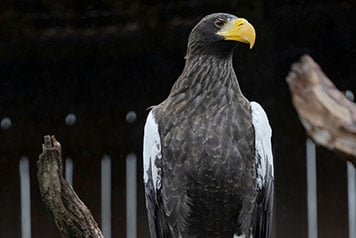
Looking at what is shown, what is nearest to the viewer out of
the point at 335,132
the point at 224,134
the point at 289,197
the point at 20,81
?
the point at 335,132

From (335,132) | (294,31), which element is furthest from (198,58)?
(294,31)

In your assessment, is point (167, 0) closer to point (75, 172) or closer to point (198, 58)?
point (75, 172)

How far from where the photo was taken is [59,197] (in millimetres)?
3309

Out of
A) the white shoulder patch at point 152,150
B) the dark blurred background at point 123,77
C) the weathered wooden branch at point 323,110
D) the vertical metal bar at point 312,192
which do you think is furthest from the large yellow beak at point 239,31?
the vertical metal bar at point 312,192

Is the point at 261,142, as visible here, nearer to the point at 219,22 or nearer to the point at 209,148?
the point at 209,148

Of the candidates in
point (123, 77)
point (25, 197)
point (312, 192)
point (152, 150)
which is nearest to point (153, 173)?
point (152, 150)

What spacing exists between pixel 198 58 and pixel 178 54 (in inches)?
83.4

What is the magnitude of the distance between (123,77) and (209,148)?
7.95ft

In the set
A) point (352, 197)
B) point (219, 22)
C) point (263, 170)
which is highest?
point (219, 22)

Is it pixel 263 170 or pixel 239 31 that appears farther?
pixel 263 170

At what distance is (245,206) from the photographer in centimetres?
405

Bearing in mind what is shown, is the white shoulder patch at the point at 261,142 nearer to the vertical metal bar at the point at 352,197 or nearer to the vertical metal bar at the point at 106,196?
the vertical metal bar at the point at 352,197

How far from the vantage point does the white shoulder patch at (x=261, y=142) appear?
4.03 meters

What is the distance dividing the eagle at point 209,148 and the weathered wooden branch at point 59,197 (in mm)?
664
